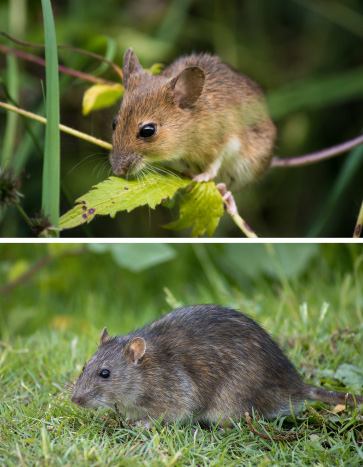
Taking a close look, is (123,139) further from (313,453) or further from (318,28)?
(318,28)

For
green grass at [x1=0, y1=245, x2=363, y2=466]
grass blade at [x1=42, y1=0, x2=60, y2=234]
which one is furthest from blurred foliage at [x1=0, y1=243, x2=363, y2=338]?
grass blade at [x1=42, y1=0, x2=60, y2=234]

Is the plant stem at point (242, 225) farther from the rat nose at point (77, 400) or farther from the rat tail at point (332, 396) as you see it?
the rat nose at point (77, 400)

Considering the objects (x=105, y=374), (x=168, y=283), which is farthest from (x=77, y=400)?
(x=168, y=283)

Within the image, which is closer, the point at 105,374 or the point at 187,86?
the point at 105,374

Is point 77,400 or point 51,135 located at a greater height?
point 51,135

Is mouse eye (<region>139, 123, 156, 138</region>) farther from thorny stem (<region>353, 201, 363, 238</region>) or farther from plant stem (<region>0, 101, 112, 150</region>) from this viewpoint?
thorny stem (<region>353, 201, 363, 238</region>)

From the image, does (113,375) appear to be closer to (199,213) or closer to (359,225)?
(199,213)

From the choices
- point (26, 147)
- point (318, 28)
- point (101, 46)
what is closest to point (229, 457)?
point (26, 147)
